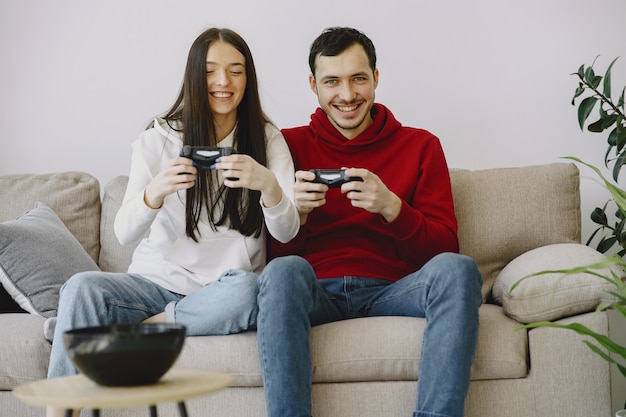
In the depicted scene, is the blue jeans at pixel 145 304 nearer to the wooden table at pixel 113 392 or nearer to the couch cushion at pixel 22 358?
the couch cushion at pixel 22 358

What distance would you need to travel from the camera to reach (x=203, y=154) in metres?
1.91

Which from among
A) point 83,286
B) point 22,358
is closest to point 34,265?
point 22,358

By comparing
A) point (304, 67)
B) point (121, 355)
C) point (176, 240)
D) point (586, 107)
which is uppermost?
point (304, 67)

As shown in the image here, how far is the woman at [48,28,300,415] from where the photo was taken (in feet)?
6.38

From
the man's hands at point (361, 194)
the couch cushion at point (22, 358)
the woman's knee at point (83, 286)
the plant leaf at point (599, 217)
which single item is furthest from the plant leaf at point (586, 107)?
the couch cushion at point (22, 358)

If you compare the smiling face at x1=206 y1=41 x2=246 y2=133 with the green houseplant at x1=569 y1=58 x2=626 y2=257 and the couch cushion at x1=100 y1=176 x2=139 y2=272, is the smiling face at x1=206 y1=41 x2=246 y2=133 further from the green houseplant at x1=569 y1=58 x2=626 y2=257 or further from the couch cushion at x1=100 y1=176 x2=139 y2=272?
the green houseplant at x1=569 y1=58 x2=626 y2=257

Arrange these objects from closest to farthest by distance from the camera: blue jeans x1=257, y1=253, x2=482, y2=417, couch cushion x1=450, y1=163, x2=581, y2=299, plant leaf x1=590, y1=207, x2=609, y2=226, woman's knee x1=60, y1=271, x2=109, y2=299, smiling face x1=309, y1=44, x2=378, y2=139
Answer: blue jeans x1=257, y1=253, x2=482, y2=417, woman's knee x1=60, y1=271, x2=109, y2=299, smiling face x1=309, y1=44, x2=378, y2=139, couch cushion x1=450, y1=163, x2=581, y2=299, plant leaf x1=590, y1=207, x2=609, y2=226

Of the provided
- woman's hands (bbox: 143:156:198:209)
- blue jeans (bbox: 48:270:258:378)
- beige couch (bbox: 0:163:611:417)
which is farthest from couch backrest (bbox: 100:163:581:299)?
woman's hands (bbox: 143:156:198:209)

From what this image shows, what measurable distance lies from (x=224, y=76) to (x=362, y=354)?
82cm

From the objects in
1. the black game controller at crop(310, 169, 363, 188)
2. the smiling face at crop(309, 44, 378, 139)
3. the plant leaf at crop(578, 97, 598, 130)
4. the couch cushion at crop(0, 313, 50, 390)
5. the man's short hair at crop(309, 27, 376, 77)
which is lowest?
the couch cushion at crop(0, 313, 50, 390)

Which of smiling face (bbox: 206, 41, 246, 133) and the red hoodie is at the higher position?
smiling face (bbox: 206, 41, 246, 133)

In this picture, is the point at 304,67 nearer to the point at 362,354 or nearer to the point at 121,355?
the point at 362,354

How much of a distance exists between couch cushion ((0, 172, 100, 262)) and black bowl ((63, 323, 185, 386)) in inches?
61.0

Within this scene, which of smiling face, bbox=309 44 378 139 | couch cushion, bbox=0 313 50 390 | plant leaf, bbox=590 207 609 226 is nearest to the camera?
couch cushion, bbox=0 313 50 390
